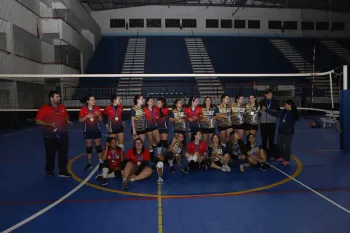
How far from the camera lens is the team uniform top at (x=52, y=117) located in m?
6.18

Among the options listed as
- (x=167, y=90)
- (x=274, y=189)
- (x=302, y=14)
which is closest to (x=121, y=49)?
(x=167, y=90)

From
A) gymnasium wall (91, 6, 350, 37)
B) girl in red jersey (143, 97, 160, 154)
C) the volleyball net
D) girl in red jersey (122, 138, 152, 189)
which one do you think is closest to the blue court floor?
girl in red jersey (122, 138, 152, 189)

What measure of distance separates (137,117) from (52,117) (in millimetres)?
2050

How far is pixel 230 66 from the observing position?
85.9 ft

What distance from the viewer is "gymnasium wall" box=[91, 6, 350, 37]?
2989cm

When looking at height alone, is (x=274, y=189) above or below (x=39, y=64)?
below

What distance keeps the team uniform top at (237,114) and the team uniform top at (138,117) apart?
260 cm

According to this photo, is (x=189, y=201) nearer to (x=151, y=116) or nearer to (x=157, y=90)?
(x=151, y=116)

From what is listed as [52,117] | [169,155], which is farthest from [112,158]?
[52,117]

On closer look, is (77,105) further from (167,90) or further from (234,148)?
(234,148)

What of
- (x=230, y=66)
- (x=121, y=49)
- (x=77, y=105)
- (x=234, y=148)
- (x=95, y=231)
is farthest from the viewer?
(x=121, y=49)

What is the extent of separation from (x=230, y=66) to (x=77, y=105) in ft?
47.5

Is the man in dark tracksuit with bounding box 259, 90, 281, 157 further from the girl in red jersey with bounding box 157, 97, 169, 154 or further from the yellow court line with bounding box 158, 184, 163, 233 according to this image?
the yellow court line with bounding box 158, 184, 163, 233

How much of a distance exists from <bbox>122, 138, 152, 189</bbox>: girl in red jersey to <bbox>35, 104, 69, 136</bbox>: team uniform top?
1740 mm
